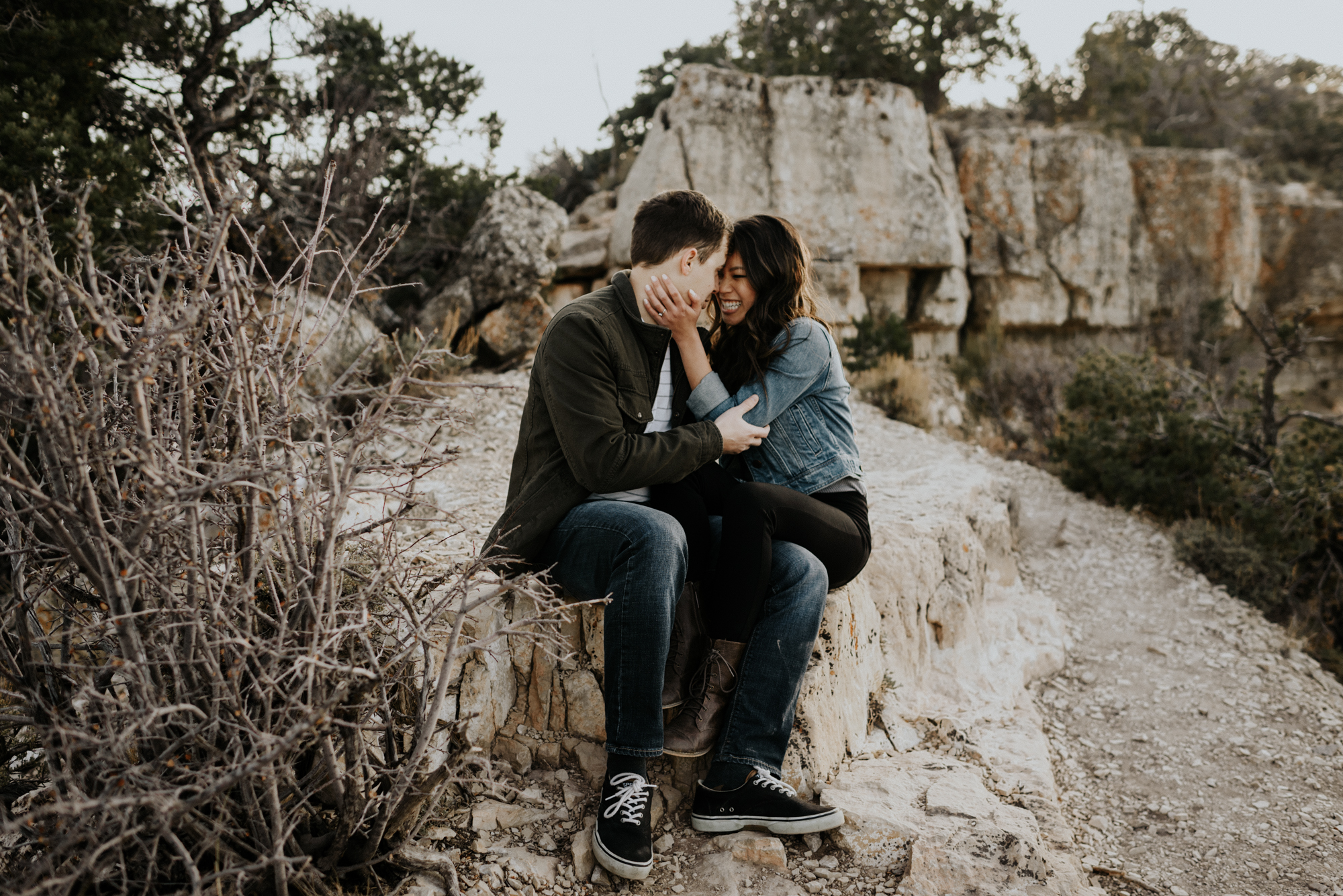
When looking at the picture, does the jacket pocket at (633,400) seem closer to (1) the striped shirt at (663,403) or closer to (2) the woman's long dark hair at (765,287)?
(1) the striped shirt at (663,403)

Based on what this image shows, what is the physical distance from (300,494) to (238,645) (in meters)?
0.32

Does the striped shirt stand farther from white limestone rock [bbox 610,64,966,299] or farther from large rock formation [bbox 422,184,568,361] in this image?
white limestone rock [bbox 610,64,966,299]

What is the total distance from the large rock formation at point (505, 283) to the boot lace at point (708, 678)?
4.83 m

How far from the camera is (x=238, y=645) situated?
158cm

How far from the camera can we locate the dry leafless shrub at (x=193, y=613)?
136 cm

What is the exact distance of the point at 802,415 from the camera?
2.67 m

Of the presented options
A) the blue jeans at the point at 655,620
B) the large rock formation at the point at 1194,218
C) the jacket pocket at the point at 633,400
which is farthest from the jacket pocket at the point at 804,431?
the large rock formation at the point at 1194,218

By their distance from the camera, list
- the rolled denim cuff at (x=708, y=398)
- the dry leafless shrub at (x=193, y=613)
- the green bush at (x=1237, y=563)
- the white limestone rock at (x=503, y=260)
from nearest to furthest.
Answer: the dry leafless shrub at (x=193, y=613), the rolled denim cuff at (x=708, y=398), the green bush at (x=1237, y=563), the white limestone rock at (x=503, y=260)

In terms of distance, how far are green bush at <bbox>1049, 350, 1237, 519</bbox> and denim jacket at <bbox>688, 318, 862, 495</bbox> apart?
4785 mm

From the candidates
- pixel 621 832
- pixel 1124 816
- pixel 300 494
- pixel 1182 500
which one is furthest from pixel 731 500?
pixel 1182 500

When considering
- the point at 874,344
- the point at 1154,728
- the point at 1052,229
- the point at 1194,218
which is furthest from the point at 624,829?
the point at 1194,218

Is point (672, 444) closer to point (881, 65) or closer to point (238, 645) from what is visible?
point (238, 645)

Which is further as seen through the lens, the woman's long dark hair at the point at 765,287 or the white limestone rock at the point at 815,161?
the white limestone rock at the point at 815,161

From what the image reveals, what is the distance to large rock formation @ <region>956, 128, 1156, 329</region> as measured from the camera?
462 inches
